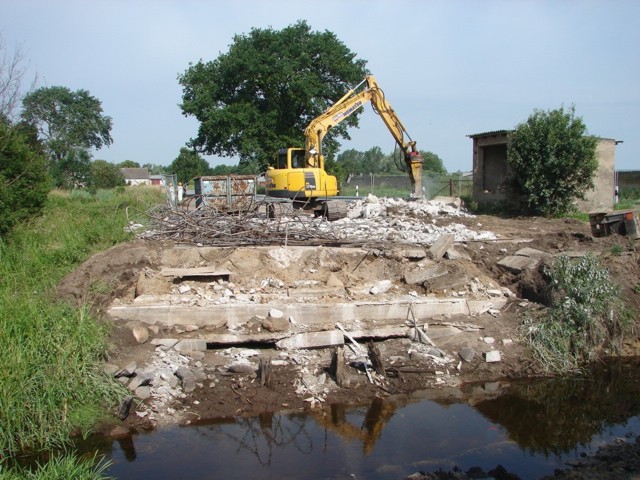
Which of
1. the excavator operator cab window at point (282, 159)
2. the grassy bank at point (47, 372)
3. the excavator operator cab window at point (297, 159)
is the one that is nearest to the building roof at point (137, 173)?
the excavator operator cab window at point (282, 159)

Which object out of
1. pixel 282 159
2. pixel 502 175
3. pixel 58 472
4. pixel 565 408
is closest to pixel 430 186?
pixel 502 175

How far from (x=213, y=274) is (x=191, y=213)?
2.80 metres

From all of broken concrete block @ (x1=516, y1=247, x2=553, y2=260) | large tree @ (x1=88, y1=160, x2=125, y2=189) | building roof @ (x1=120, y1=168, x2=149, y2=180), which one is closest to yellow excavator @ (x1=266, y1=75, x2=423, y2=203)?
broken concrete block @ (x1=516, y1=247, x2=553, y2=260)

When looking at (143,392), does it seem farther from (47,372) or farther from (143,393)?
(47,372)

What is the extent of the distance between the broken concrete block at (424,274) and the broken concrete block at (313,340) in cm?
204

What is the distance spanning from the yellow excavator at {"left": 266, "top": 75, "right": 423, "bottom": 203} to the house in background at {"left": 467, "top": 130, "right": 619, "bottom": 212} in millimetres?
3235

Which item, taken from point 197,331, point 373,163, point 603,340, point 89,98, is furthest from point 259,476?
point 373,163

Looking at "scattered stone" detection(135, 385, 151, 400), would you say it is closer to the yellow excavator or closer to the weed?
the weed

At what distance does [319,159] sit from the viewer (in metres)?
17.5

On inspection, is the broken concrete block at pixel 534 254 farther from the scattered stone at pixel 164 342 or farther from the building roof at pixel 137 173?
the building roof at pixel 137 173

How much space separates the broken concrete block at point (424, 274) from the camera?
31.3 feet

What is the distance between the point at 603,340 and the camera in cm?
862

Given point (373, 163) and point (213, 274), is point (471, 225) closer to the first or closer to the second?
point (213, 274)

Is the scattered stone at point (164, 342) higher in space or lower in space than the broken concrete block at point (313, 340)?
higher
